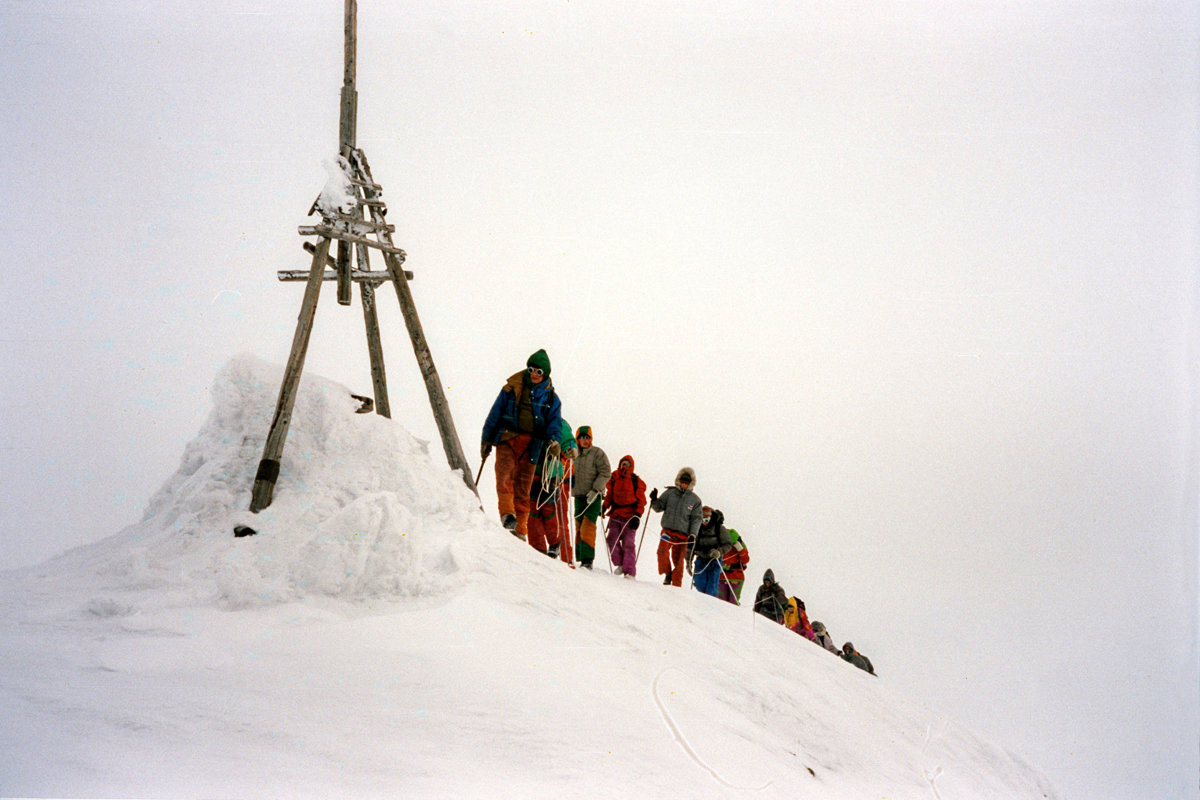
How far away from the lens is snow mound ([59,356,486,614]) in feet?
14.4

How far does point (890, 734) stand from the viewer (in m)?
5.96

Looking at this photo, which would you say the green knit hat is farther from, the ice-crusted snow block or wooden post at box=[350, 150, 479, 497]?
the ice-crusted snow block

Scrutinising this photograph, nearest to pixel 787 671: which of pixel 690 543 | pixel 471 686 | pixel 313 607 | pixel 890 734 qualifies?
pixel 890 734

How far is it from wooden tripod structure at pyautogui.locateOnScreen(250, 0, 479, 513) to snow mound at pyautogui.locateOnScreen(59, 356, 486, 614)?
0.86 ft

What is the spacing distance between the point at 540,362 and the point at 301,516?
257 cm

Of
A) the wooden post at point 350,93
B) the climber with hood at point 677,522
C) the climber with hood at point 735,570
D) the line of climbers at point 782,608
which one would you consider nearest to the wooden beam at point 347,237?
the wooden post at point 350,93

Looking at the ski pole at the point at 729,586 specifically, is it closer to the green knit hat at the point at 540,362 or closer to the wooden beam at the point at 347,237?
the green knit hat at the point at 540,362

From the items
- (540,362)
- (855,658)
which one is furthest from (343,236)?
(855,658)

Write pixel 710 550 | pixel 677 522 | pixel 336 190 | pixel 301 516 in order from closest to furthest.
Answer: pixel 301 516 < pixel 336 190 < pixel 677 522 < pixel 710 550

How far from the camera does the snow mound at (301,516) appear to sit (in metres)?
4.39

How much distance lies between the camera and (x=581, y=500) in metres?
7.34

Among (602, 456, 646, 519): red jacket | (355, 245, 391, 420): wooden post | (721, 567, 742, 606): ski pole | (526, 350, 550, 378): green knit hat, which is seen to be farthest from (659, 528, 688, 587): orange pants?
(355, 245, 391, 420): wooden post

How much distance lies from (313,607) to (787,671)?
4.11m

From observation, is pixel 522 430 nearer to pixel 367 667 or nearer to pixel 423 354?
pixel 423 354
